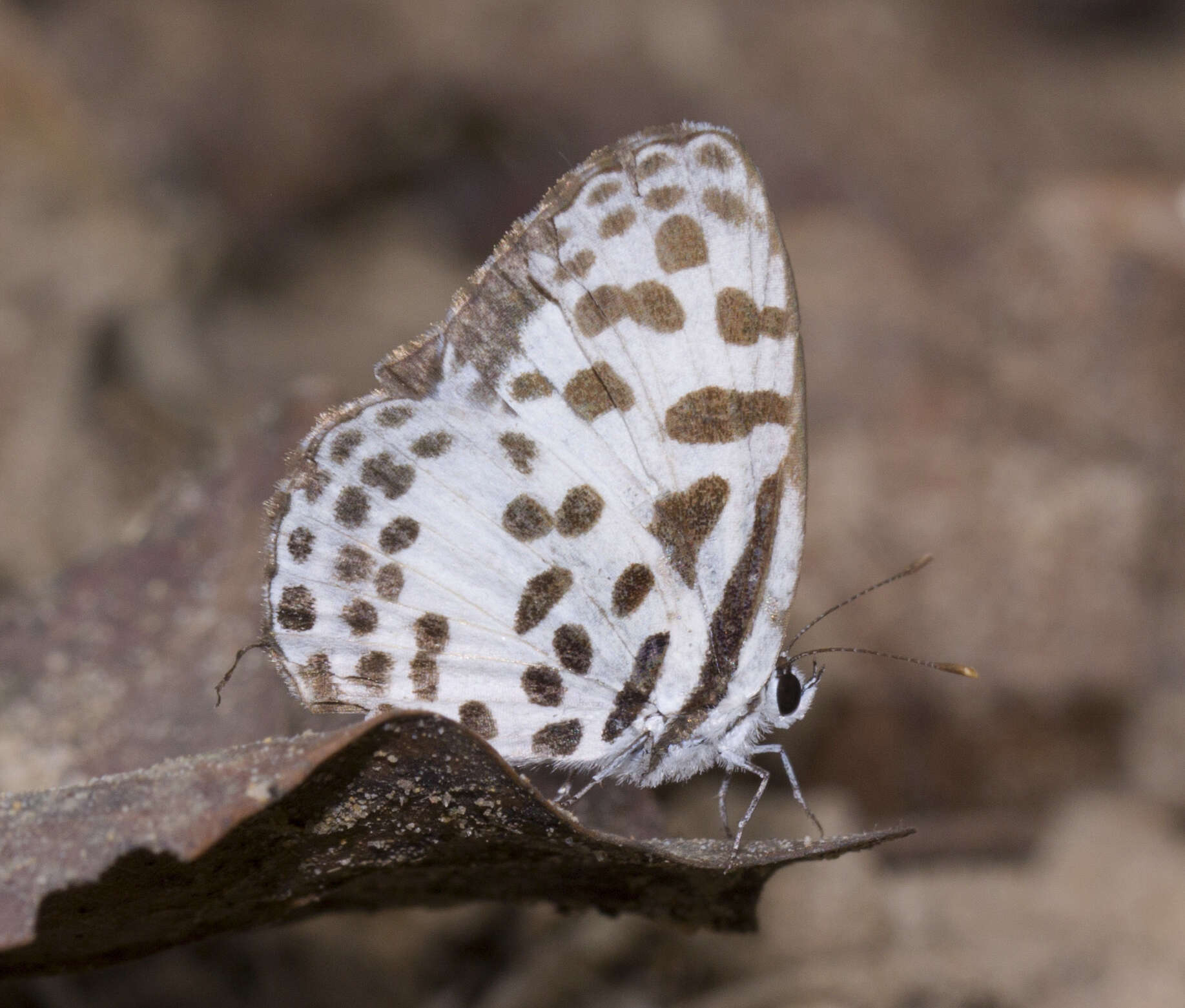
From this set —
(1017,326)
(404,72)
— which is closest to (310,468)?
(1017,326)

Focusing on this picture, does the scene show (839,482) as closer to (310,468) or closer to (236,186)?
(310,468)

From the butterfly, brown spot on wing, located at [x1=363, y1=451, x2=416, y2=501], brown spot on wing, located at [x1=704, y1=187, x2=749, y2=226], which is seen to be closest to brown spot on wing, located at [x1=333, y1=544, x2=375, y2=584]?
the butterfly

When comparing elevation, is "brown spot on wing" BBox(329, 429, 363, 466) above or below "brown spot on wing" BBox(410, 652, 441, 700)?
above

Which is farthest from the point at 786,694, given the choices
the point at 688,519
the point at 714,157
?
the point at 714,157

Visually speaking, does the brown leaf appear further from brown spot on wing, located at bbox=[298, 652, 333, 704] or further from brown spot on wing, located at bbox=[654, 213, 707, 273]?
brown spot on wing, located at bbox=[654, 213, 707, 273]

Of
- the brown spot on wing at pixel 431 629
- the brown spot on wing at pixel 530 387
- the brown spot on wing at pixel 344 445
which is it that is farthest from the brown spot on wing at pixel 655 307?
the brown spot on wing at pixel 431 629

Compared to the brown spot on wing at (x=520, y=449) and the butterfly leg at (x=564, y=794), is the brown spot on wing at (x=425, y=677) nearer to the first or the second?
the butterfly leg at (x=564, y=794)
